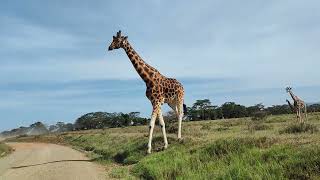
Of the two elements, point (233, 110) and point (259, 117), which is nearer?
point (259, 117)

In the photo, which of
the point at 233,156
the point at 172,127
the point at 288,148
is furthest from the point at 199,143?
the point at 172,127

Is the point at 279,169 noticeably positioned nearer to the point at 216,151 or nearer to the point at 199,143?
the point at 216,151

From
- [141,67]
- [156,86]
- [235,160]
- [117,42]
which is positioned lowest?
[235,160]

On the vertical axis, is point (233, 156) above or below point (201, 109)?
below

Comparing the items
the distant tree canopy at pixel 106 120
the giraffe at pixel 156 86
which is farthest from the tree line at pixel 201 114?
the giraffe at pixel 156 86

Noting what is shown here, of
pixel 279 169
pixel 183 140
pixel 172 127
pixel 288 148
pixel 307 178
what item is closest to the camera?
pixel 307 178

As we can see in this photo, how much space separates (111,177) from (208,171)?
464 cm

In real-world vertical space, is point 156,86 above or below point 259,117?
above

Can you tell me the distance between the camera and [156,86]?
22.5 meters

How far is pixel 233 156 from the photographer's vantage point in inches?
600

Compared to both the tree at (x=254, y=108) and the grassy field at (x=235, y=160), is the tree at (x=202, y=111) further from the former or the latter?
the grassy field at (x=235, y=160)

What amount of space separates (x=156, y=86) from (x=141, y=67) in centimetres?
123

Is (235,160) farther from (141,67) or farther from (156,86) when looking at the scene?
(141,67)

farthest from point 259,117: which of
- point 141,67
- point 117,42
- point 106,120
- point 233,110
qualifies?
point 106,120
